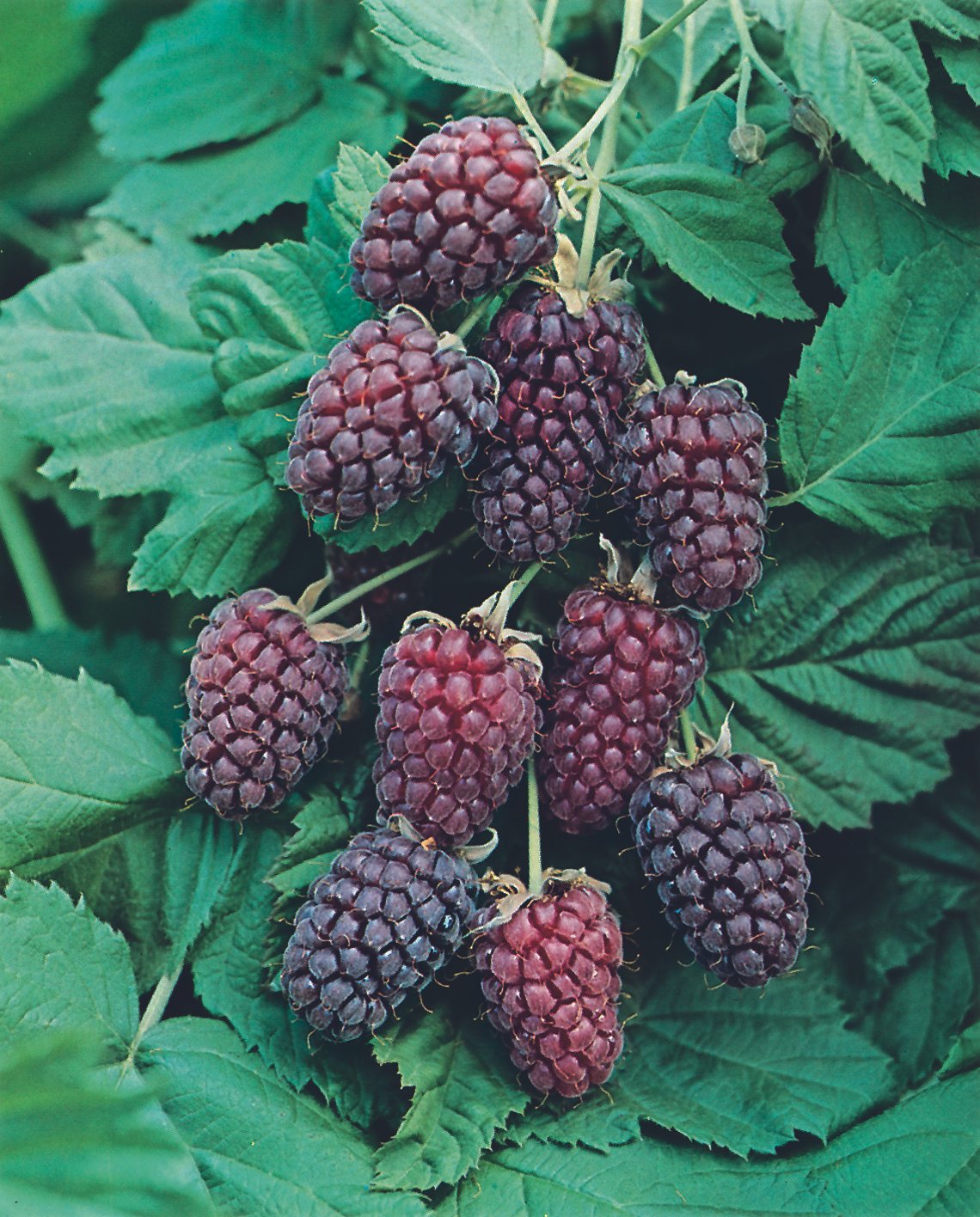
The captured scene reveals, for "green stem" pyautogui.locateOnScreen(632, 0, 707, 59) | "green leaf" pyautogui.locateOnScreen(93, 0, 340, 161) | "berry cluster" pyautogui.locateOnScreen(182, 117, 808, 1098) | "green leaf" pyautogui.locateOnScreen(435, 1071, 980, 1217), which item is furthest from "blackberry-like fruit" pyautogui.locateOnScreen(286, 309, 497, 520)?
"green leaf" pyautogui.locateOnScreen(93, 0, 340, 161)

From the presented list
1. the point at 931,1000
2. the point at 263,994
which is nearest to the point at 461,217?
the point at 263,994

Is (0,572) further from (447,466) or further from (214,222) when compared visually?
(447,466)

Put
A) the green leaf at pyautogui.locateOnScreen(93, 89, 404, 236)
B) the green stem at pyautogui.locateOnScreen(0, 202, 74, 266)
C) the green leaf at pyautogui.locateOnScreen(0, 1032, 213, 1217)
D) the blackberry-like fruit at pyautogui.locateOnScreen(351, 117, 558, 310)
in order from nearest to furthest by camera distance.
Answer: the green leaf at pyautogui.locateOnScreen(0, 1032, 213, 1217), the blackberry-like fruit at pyautogui.locateOnScreen(351, 117, 558, 310), the green leaf at pyautogui.locateOnScreen(93, 89, 404, 236), the green stem at pyautogui.locateOnScreen(0, 202, 74, 266)

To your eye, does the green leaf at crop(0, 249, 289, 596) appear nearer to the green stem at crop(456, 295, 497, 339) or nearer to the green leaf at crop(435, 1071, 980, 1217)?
the green stem at crop(456, 295, 497, 339)

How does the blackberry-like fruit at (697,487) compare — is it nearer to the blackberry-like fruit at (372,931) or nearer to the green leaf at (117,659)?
the blackberry-like fruit at (372,931)

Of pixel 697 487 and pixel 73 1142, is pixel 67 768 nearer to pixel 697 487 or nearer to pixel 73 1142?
pixel 73 1142

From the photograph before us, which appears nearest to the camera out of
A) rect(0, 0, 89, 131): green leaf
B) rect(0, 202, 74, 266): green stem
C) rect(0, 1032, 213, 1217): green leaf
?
rect(0, 1032, 213, 1217): green leaf
